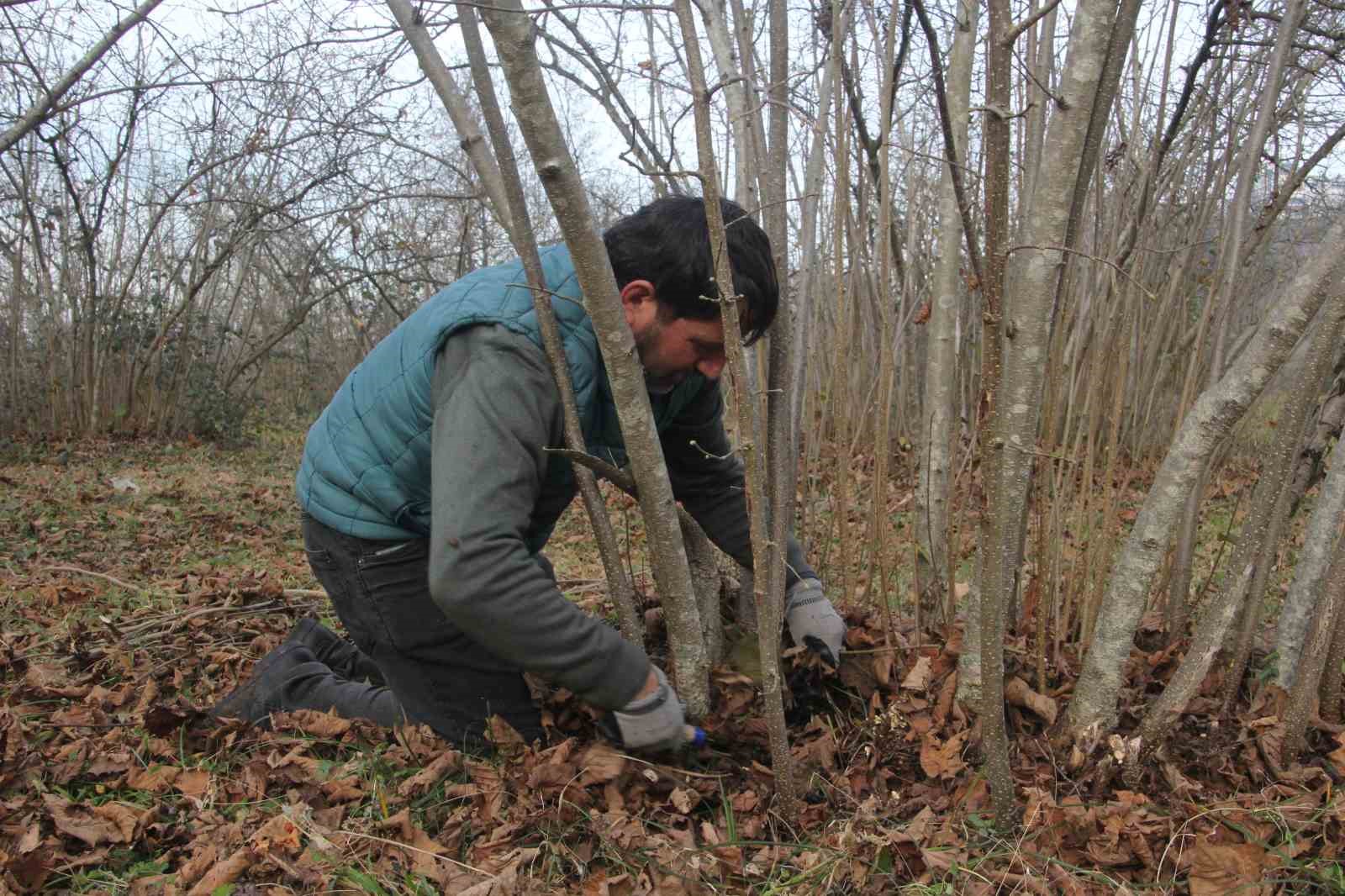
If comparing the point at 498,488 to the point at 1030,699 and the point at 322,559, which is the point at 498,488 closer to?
the point at 322,559

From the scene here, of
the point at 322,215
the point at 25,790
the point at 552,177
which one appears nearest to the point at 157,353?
the point at 322,215

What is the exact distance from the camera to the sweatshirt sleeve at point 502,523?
1.64 metres

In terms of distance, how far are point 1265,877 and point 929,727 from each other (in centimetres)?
63

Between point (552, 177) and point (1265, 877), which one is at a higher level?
point (552, 177)

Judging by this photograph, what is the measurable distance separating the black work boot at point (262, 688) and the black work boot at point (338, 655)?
0.14m

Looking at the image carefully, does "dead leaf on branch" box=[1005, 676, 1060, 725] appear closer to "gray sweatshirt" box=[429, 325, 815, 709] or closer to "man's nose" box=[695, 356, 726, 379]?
"gray sweatshirt" box=[429, 325, 815, 709]

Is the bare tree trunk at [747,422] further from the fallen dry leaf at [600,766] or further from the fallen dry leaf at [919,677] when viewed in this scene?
the fallen dry leaf at [919,677]

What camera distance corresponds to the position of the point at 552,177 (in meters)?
1.50

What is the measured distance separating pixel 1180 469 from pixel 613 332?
1.03 m

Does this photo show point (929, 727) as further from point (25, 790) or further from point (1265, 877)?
point (25, 790)


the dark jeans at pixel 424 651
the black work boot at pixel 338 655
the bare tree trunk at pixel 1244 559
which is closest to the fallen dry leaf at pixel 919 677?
the bare tree trunk at pixel 1244 559

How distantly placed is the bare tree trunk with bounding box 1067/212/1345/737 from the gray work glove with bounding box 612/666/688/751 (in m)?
0.79

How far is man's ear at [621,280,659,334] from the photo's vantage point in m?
1.78

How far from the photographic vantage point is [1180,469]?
1576 mm
